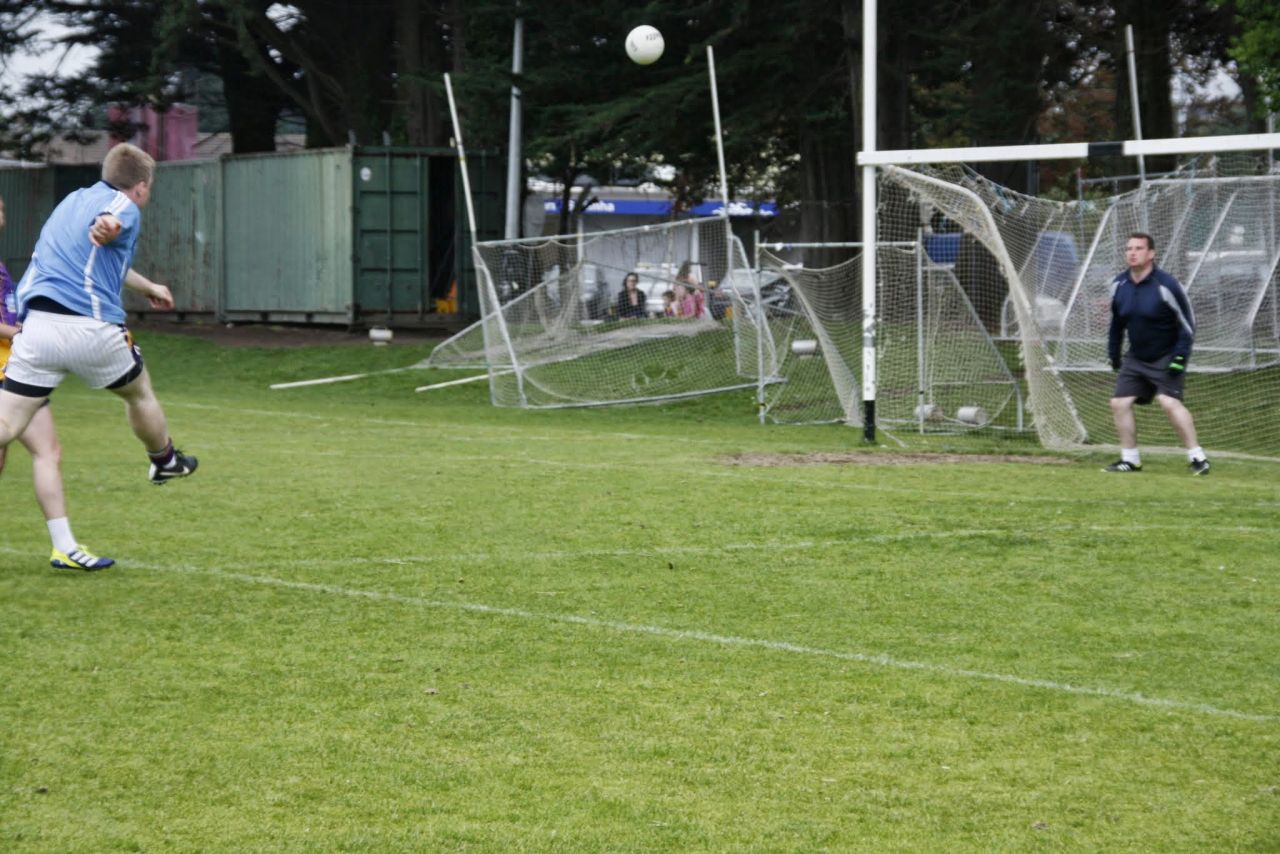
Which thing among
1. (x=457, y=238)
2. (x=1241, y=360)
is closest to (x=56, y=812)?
(x=1241, y=360)

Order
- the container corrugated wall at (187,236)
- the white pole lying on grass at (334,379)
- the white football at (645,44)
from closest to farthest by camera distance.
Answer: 1. the white football at (645,44)
2. the white pole lying on grass at (334,379)
3. the container corrugated wall at (187,236)

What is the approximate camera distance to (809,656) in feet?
21.9

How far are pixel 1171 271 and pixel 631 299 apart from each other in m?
6.66

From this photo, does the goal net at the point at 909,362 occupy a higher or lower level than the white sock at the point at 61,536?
higher

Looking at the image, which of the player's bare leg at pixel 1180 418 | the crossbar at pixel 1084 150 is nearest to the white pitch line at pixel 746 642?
the player's bare leg at pixel 1180 418

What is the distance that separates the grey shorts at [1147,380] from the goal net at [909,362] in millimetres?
3482

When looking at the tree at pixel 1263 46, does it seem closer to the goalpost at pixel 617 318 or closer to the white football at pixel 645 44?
the goalpost at pixel 617 318

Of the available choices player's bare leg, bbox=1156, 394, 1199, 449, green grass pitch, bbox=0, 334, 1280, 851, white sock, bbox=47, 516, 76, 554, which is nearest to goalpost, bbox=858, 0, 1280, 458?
player's bare leg, bbox=1156, 394, 1199, 449

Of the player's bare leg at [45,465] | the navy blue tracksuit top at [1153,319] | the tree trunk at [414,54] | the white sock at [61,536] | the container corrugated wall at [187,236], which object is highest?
the tree trunk at [414,54]

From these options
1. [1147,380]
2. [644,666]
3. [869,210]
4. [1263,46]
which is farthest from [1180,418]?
[644,666]

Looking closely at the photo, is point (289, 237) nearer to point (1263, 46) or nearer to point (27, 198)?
point (27, 198)

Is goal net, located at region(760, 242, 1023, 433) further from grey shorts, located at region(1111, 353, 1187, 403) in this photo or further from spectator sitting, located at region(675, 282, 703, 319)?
grey shorts, located at region(1111, 353, 1187, 403)

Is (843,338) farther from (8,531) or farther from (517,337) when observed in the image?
(8,531)

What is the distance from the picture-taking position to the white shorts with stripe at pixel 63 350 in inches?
311
